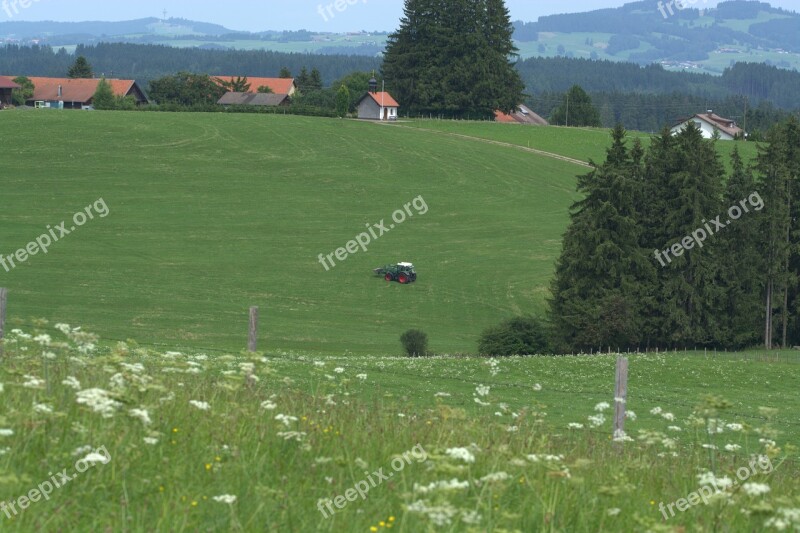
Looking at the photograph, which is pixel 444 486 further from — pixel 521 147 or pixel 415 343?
pixel 521 147

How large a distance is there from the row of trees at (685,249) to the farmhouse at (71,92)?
5269 inches

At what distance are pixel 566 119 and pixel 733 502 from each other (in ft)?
568

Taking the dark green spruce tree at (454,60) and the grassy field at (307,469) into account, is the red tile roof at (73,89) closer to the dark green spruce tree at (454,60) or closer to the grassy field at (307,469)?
the dark green spruce tree at (454,60)

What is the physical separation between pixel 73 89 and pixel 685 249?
148962mm

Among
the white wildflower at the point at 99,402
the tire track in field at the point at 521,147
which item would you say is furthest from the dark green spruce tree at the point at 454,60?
the white wildflower at the point at 99,402

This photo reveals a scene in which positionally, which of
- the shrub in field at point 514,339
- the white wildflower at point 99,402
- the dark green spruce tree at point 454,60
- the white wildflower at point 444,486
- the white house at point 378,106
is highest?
the dark green spruce tree at point 454,60

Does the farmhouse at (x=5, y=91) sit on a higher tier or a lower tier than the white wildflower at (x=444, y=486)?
higher

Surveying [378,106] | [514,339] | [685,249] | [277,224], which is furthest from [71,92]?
[514,339]

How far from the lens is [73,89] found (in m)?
185

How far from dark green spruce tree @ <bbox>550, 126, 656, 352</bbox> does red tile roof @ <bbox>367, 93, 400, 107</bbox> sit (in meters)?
80.1

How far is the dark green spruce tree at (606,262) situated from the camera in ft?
179

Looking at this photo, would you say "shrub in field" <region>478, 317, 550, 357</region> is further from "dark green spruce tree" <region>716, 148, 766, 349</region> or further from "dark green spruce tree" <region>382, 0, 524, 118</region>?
"dark green spruce tree" <region>382, 0, 524, 118</region>

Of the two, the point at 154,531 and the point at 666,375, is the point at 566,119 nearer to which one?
the point at 666,375

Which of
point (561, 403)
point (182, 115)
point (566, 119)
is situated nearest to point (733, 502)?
point (561, 403)
